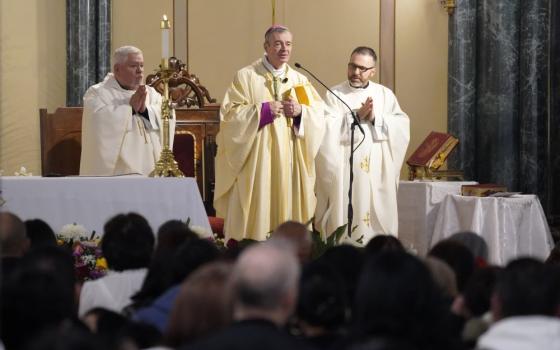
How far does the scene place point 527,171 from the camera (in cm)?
1034

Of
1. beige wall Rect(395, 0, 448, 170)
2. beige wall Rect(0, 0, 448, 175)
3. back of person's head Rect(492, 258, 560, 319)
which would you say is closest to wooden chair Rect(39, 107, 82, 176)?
beige wall Rect(0, 0, 448, 175)

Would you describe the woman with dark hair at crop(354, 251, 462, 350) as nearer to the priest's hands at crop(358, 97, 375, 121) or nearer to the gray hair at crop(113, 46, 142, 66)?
the gray hair at crop(113, 46, 142, 66)

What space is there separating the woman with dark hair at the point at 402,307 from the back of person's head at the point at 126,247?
1.65 meters

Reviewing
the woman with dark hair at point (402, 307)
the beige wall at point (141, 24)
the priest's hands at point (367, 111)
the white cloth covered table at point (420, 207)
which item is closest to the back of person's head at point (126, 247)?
the woman with dark hair at point (402, 307)

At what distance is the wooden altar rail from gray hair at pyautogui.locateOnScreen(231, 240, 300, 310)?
6.95m

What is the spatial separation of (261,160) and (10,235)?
178 inches

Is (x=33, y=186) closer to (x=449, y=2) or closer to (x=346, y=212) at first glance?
(x=346, y=212)

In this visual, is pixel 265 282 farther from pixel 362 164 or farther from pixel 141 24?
pixel 141 24

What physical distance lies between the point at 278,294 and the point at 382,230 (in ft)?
21.8

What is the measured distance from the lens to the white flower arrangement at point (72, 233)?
22.6ft

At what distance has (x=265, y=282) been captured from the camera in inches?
111

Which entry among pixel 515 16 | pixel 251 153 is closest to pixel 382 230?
pixel 251 153

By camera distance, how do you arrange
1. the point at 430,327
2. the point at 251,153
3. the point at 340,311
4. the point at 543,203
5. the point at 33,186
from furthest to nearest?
the point at 543,203 → the point at 251,153 → the point at 33,186 → the point at 340,311 → the point at 430,327

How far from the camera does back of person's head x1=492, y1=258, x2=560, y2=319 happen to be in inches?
130
